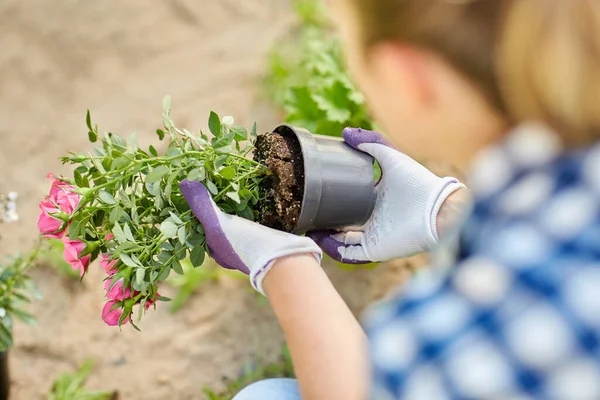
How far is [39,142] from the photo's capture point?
83.6 inches

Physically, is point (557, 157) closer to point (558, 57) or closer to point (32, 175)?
point (558, 57)

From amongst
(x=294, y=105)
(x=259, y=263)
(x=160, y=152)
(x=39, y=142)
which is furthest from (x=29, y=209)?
(x=259, y=263)

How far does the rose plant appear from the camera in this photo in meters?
1.10

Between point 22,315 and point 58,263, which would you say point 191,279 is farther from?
point 22,315

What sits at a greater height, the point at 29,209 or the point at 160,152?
the point at 160,152

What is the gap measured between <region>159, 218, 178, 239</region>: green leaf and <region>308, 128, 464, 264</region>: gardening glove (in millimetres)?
355

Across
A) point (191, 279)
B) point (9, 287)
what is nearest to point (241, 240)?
point (9, 287)

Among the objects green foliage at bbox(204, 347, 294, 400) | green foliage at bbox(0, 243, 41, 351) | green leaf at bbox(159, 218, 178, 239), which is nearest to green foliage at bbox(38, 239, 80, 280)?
green foliage at bbox(0, 243, 41, 351)

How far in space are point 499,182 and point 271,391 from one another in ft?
2.26

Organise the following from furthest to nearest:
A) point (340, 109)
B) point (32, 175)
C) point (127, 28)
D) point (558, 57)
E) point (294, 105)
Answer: point (127, 28), point (32, 175), point (294, 105), point (340, 109), point (558, 57)

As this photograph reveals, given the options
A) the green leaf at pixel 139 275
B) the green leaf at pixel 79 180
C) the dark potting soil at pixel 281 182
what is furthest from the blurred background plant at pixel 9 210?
the dark potting soil at pixel 281 182

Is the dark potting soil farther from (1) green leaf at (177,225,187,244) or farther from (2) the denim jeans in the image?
(2) the denim jeans

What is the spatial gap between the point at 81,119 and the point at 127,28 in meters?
0.49

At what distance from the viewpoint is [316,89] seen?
6.22 feet
